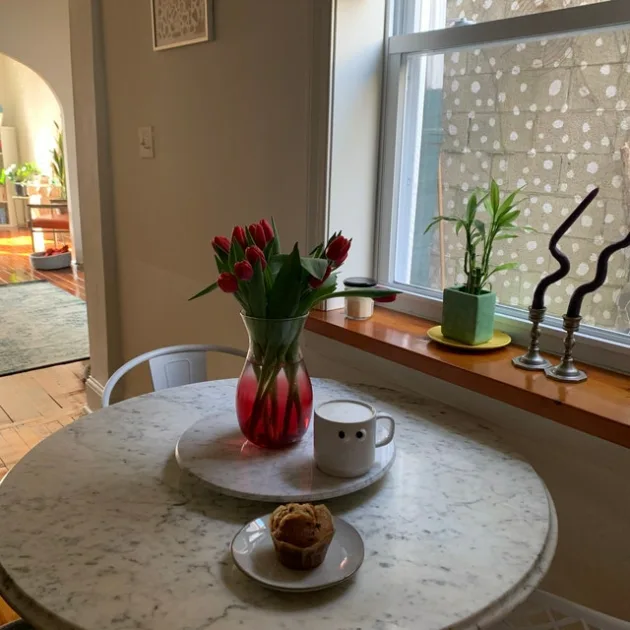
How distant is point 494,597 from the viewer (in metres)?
0.75

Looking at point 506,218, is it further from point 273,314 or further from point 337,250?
point 273,314

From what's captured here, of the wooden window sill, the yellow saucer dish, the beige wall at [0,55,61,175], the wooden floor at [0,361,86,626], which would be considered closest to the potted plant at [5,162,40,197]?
the beige wall at [0,55,61,175]

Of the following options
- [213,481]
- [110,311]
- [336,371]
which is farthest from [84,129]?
[213,481]

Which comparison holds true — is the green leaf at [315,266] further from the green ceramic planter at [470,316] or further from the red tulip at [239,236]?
the green ceramic planter at [470,316]

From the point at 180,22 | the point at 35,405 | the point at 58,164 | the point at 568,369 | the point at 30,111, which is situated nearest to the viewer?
the point at 568,369

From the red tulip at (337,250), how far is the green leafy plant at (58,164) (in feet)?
21.4

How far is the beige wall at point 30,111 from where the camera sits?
7.77 meters

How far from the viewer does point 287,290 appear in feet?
3.30

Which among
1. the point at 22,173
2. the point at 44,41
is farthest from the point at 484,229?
the point at 22,173

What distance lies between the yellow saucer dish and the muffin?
2.09 feet

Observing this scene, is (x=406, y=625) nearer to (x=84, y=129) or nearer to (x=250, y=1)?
(x=250, y=1)

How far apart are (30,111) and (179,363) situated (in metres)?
7.79

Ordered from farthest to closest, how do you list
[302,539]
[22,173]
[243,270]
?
[22,173]
[243,270]
[302,539]

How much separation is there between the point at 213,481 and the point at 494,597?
0.43 m
